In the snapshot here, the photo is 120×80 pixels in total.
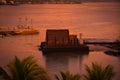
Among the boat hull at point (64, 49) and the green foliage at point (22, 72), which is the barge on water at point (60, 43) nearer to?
the boat hull at point (64, 49)

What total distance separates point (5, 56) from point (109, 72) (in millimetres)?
15830

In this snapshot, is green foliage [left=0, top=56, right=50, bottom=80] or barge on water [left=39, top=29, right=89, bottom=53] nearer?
green foliage [left=0, top=56, right=50, bottom=80]

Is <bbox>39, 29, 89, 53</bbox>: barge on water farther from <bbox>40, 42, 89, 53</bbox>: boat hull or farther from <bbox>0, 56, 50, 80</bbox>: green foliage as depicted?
<bbox>0, 56, 50, 80</bbox>: green foliage

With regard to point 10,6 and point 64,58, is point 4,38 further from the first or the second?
point 10,6

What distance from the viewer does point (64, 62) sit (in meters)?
19.7

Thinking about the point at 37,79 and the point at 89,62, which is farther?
the point at 89,62

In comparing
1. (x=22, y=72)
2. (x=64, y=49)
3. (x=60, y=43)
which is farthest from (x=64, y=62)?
(x=22, y=72)

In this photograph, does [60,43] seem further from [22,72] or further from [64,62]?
[22,72]

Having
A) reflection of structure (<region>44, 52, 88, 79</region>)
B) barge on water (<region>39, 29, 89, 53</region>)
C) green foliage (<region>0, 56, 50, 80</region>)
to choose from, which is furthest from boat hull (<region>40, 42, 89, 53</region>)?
green foliage (<region>0, 56, 50, 80</region>)

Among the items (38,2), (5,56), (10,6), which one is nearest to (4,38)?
(5,56)

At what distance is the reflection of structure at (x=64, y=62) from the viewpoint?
57.8 feet

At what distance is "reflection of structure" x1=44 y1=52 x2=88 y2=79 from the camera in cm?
1762

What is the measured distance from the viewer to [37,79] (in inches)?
217

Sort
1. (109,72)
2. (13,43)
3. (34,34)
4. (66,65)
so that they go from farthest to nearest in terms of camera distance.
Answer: (34,34)
(13,43)
(66,65)
(109,72)
